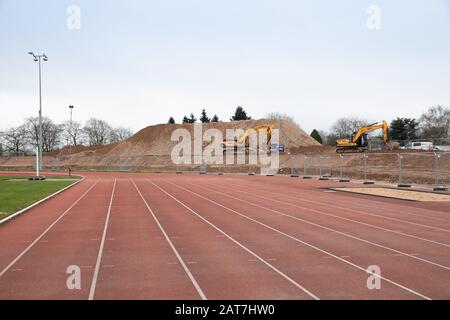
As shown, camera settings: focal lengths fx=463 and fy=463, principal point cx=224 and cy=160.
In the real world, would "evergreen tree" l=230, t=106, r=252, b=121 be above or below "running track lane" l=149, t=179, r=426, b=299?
above

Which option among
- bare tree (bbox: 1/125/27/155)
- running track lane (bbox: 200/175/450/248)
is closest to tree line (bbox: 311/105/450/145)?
running track lane (bbox: 200/175/450/248)

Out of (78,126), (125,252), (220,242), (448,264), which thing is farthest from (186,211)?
(78,126)

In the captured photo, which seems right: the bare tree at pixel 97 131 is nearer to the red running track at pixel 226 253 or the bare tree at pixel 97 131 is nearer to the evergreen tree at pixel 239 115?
the evergreen tree at pixel 239 115

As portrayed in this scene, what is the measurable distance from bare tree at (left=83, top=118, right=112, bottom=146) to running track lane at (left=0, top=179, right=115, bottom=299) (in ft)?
390

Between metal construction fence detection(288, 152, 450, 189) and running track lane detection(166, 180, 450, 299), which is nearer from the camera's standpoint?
running track lane detection(166, 180, 450, 299)

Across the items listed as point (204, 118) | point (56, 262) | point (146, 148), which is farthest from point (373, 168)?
point (204, 118)

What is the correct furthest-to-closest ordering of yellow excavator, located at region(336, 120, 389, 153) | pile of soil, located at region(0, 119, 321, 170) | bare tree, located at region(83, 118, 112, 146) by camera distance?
1. bare tree, located at region(83, 118, 112, 146)
2. pile of soil, located at region(0, 119, 321, 170)
3. yellow excavator, located at region(336, 120, 389, 153)

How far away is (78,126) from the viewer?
126 metres

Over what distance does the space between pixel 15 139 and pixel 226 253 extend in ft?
372

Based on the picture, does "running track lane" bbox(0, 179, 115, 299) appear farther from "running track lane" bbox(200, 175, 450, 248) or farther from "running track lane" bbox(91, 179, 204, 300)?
"running track lane" bbox(200, 175, 450, 248)

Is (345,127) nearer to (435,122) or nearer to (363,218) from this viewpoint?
(435,122)

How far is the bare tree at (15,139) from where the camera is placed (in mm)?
110500

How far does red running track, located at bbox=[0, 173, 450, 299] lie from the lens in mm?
6715

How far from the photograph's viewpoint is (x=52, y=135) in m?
117
